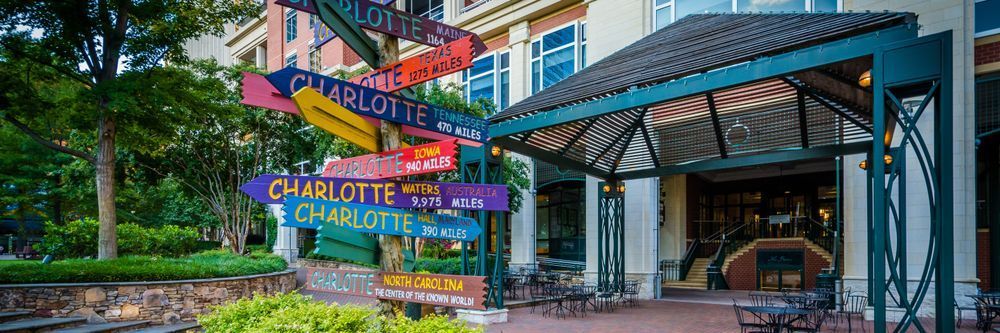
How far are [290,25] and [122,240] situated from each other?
1953 centimetres

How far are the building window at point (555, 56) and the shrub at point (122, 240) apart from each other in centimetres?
1453

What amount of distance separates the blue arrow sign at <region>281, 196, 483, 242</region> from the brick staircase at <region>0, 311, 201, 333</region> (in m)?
6.91

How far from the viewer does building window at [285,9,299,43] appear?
35.5m

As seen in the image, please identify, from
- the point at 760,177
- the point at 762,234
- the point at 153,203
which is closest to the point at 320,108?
the point at 762,234

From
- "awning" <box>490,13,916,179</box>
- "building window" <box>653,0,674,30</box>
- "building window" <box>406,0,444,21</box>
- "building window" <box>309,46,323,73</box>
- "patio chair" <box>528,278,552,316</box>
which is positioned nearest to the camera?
"awning" <box>490,13,916,179</box>

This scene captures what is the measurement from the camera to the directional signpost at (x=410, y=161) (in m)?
5.63

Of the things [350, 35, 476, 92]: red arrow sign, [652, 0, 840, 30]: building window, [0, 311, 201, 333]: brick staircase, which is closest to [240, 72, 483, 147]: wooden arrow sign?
[350, 35, 476, 92]: red arrow sign

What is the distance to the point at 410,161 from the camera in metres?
5.72

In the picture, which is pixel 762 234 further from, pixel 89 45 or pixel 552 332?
pixel 89 45

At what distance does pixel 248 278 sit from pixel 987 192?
17553 millimetres

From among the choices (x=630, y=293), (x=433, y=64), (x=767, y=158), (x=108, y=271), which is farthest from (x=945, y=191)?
(x=108, y=271)

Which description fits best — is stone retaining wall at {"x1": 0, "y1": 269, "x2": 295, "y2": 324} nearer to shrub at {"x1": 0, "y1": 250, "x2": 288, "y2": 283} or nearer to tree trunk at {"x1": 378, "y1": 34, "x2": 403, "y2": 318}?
shrub at {"x1": 0, "y1": 250, "x2": 288, "y2": 283}

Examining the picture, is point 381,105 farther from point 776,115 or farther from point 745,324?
point 776,115

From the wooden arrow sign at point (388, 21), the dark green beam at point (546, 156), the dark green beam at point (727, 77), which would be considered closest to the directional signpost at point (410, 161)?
the wooden arrow sign at point (388, 21)
